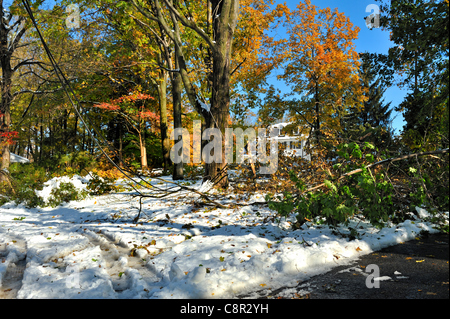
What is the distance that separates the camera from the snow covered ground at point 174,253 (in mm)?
3314

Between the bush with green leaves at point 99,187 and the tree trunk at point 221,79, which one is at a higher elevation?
the tree trunk at point 221,79

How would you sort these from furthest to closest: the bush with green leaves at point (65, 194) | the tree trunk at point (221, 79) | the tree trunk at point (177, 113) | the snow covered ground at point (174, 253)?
1. the tree trunk at point (177, 113)
2. the bush with green leaves at point (65, 194)
3. the tree trunk at point (221, 79)
4. the snow covered ground at point (174, 253)

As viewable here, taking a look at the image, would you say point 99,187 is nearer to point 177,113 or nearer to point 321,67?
point 177,113

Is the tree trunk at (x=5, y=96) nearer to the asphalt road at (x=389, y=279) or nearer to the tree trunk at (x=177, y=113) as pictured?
the tree trunk at (x=177, y=113)

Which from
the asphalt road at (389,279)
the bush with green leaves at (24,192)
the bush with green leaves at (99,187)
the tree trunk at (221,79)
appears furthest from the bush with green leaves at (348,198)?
the bush with green leaves at (24,192)

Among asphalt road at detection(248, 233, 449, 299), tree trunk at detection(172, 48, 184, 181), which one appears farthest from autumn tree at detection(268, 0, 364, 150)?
asphalt road at detection(248, 233, 449, 299)

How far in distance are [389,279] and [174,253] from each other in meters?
2.99

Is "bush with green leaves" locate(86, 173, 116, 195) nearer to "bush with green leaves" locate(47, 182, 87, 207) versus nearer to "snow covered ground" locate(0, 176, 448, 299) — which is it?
"bush with green leaves" locate(47, 182, 87, 207)

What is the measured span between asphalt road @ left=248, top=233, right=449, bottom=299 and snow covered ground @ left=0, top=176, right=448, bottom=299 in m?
0.21

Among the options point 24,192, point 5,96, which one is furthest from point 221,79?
point 5,96

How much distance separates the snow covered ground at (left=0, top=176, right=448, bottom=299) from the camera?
3.31 meters

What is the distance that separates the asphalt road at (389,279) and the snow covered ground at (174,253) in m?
0.21
